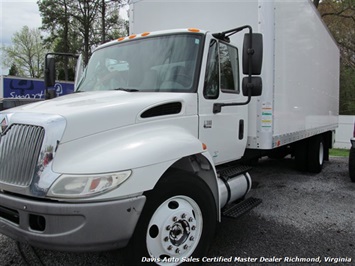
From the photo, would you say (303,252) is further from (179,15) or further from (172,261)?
(179,15)

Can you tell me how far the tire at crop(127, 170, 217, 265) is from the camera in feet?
8.74

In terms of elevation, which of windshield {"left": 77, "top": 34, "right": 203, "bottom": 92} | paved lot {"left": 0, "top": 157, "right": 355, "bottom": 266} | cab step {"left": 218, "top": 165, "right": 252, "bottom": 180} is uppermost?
windshield {"left": 77, "top": 34, "right": 203, "bottom": 92}

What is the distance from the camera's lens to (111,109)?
9.45 feet

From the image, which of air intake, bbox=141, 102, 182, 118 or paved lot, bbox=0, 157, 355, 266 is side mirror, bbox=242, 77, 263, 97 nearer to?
air intake, bbox=141, 102, 182, 118

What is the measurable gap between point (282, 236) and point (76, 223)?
280 centimetres

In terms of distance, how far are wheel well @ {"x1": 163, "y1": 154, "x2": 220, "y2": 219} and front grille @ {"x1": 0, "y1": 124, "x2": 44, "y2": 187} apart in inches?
51.5

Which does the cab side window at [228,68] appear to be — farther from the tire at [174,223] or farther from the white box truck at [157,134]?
the tire at [174,223]

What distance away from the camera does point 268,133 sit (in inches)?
180

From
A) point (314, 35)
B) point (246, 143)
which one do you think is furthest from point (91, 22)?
point (246, 143)

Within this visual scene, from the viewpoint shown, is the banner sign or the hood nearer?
the hood

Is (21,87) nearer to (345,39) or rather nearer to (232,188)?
(232,188)

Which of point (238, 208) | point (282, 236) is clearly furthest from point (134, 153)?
point (282, 236)

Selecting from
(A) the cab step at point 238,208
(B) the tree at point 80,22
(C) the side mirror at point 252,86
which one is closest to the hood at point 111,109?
(C) the side mirror at point 252,86

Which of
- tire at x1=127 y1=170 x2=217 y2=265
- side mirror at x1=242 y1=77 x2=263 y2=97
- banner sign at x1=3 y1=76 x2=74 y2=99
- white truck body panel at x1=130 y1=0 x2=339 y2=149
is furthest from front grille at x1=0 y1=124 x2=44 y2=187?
banner sign at x1=3 y1=76 x2=74 y2=99
